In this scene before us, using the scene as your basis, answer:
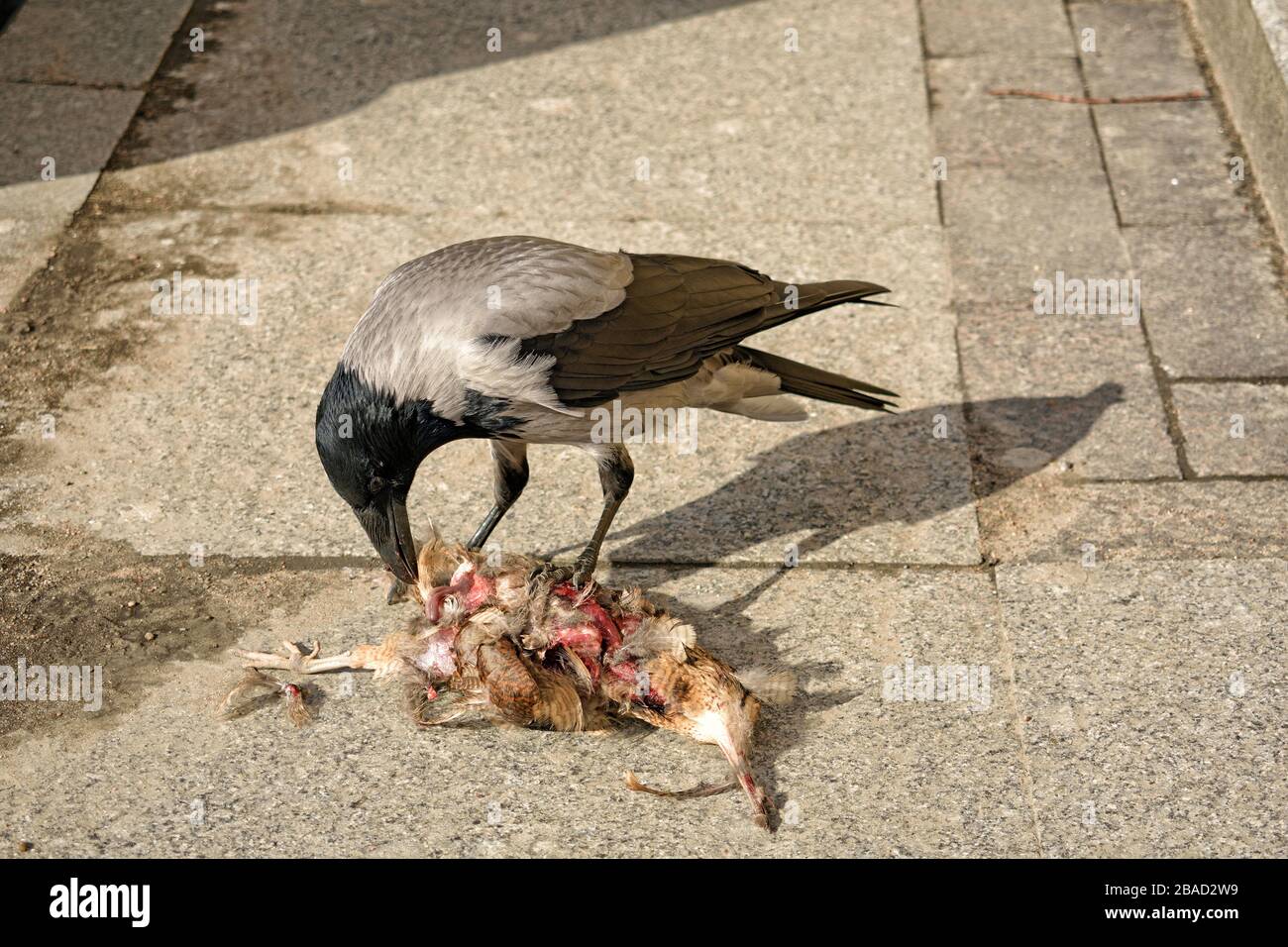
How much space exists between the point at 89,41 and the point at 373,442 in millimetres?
5296

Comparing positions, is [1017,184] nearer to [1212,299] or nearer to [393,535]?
[1212,299]

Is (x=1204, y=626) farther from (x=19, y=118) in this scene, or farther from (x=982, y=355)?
(x=19, y=118)

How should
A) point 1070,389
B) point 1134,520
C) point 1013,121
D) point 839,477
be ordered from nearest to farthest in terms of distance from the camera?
1. point 1134,520
2. point 839,477
3. point 1070,389
4. point 1013,121

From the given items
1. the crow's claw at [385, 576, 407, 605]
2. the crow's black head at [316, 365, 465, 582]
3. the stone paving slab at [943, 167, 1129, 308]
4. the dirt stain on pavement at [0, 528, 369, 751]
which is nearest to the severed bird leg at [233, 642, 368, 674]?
the dirt stain on pavement at [0, 528, 369, 751]

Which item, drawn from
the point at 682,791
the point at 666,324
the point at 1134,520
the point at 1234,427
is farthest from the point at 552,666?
the point at 1234,427

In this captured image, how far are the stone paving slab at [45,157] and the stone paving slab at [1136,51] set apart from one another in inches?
212

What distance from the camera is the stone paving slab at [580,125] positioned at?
7438mm

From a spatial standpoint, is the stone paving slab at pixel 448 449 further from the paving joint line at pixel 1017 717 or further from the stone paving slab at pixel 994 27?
the stone paving slab at pixel 994 27

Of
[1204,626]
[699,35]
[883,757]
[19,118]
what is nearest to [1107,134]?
[699,35]

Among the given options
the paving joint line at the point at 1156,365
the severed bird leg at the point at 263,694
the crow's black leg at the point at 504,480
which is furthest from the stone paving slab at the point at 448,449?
the paving joint line at the point at 1156,365

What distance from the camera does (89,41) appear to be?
856 cm

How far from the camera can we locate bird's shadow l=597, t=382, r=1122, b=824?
16.9 feet

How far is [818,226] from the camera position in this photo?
7.22 metres
